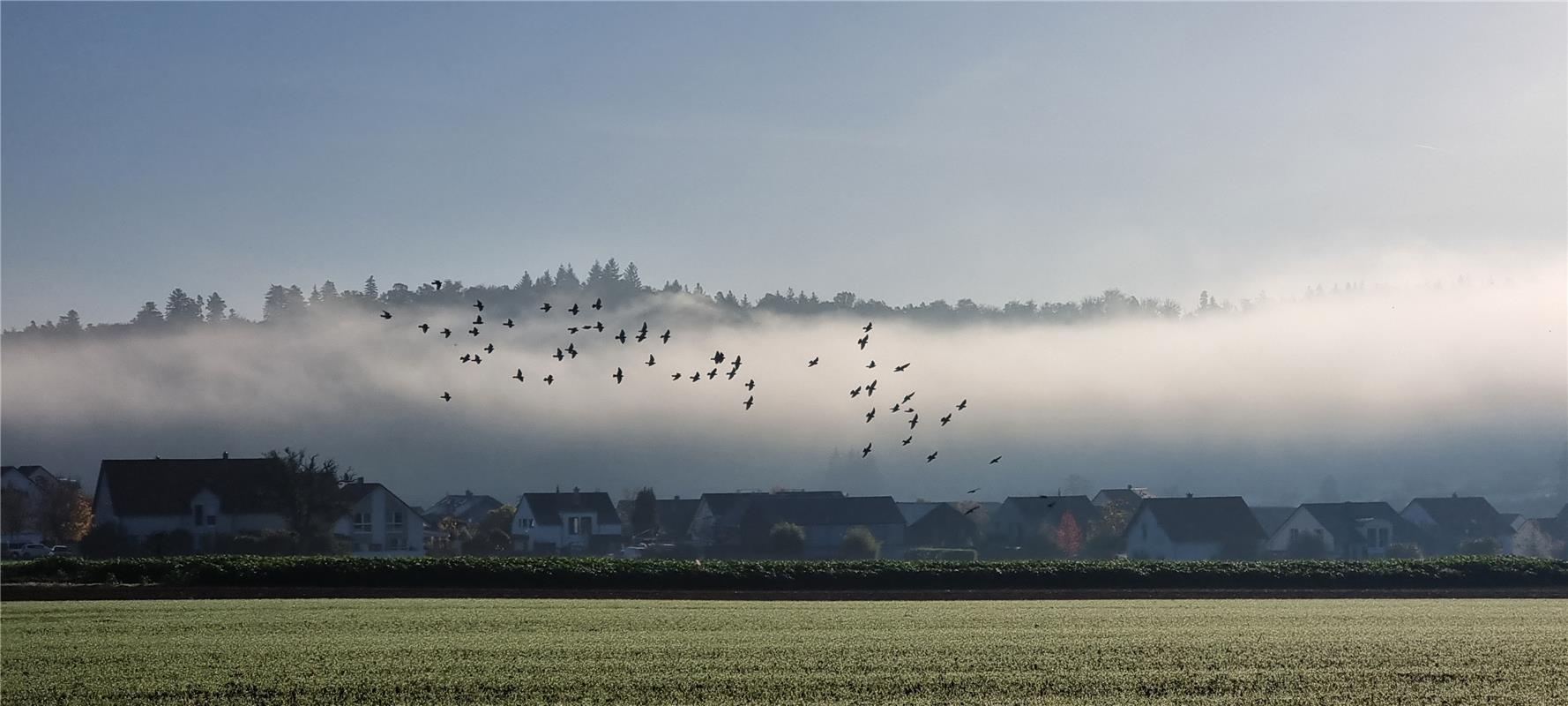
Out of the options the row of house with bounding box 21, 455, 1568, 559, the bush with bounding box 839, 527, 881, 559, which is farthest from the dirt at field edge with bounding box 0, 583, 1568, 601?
the bush with bounding box 839, 527, 881, 559

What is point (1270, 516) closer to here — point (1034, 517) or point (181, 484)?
point (1034, 517)

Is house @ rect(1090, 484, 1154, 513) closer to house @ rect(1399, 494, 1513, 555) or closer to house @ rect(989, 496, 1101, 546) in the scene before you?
house @ rect(989, 496, 1101, 546)

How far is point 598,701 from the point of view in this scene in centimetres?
2769

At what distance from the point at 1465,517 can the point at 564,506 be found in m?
93.3

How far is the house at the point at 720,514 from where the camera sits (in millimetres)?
141212

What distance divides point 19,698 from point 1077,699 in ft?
69.2

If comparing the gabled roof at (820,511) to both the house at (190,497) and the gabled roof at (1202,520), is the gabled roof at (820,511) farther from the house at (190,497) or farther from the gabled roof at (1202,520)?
the house at (190,497)

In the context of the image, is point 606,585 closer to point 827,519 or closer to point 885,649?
point 885,649

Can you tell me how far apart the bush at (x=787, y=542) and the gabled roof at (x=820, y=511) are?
44.0 ft

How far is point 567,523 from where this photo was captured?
5546 inches

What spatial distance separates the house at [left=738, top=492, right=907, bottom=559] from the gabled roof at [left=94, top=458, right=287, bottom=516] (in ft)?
137

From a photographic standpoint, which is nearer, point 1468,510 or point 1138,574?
point 1138,574

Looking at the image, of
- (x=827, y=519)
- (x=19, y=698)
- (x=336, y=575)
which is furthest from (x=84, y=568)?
(x=827, y=519)

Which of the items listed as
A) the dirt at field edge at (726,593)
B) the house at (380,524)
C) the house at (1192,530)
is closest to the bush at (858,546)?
the house at (1192,530)
